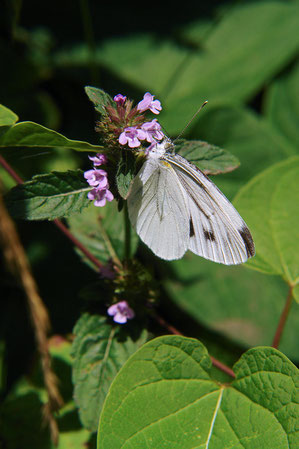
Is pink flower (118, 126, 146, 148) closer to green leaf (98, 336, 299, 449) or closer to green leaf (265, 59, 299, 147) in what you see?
green leaf (98, 336, 299, 449)

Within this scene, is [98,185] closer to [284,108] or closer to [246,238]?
[246,238]

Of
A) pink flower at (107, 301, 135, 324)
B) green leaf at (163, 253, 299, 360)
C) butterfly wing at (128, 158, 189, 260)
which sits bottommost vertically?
green leaf at (163, 253, 299, 360)

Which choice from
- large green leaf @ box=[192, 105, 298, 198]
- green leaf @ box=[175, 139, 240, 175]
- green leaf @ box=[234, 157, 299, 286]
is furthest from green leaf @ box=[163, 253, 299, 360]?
green leaf @ box=[175, 139, 240, 175]

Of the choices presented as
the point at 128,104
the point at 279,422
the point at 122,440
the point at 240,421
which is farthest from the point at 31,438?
the point at 128,104

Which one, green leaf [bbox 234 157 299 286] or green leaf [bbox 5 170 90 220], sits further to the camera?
green leaf [bbox 234 157 299 286]

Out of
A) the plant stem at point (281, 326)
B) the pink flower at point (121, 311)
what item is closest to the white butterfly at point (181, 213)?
the pink flower at point (121, 311)

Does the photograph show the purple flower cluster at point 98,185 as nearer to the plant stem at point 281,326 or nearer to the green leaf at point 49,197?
the green leaf at point 49,197
